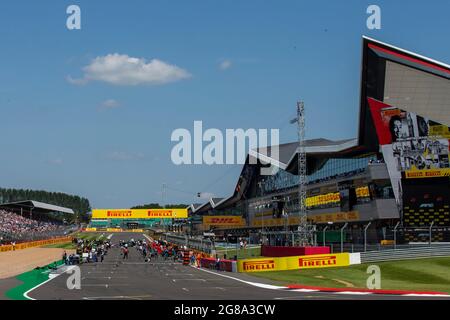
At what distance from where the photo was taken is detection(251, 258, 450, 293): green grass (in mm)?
29812

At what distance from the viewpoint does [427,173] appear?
55.4 m

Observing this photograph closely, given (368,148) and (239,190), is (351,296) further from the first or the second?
(239,190)

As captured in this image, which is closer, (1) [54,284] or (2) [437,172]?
(1) [54,284]

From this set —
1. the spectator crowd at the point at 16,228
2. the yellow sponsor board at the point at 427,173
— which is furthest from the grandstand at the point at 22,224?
the yellow sponsor board at the point at 427,173

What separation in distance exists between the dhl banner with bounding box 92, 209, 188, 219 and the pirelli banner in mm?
89850

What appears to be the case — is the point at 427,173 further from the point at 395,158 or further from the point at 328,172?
the point at 328,172

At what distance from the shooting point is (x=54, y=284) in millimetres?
28844

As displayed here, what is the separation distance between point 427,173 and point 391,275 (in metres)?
23.1

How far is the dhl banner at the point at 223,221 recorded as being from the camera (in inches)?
4557

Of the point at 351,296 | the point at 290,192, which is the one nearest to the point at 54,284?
the point at 351,296

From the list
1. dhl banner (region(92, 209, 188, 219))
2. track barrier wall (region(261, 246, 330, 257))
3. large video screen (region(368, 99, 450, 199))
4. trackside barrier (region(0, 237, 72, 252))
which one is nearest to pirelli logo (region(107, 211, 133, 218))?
dhl banner (region(92, 209, 188, 219))

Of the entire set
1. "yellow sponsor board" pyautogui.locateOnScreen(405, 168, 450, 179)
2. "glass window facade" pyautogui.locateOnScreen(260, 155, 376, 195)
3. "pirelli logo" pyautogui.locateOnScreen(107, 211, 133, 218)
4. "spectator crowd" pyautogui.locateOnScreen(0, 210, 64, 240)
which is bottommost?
"spectator crowd" pyautogui.locateOnScreen(0, 210, 64, 240)

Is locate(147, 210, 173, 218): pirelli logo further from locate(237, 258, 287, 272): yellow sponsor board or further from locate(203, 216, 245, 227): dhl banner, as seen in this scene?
locate(237, 258, 287, 272): yellow sponsor board
